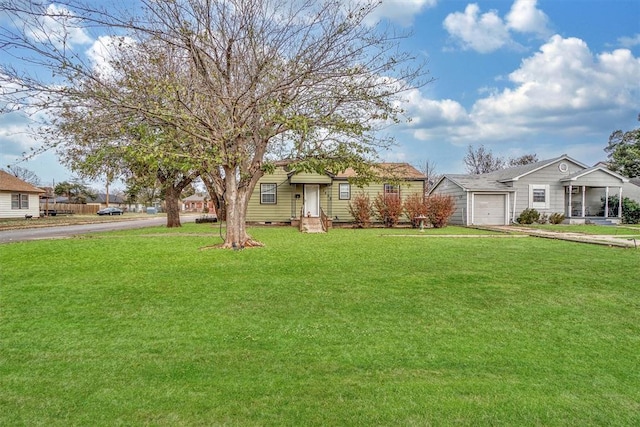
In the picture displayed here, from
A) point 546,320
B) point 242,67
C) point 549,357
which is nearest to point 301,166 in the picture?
point 242,67

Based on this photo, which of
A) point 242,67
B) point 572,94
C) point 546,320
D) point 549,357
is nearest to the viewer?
point 549,357

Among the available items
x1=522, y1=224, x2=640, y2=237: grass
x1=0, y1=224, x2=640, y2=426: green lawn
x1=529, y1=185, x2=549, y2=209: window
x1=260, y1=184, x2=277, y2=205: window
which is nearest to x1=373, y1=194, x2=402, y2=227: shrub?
x1=260, y1=184, x2=277, y2=205: window

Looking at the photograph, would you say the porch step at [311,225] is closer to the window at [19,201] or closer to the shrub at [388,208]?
the shrub at [388,208]

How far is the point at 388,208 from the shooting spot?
845 inches

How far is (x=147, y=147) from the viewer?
9.37m

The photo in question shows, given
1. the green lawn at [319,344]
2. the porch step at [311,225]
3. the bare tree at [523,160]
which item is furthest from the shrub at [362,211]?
the bare tree at [523,160]

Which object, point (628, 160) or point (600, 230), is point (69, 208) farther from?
point (628, 160)

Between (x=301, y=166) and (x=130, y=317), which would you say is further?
(x=301, y=166)

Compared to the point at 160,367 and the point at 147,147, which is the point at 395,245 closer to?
the point at 147,147

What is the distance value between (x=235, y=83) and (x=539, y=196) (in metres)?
21.8

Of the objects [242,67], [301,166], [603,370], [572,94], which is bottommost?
[603,370]

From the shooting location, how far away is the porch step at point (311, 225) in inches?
707

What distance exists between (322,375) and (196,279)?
4111 millimetres

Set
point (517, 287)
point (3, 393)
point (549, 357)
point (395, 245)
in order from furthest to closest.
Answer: point (395, 245) < point (517, 287) < point (549, 357) < point (3, 393)
